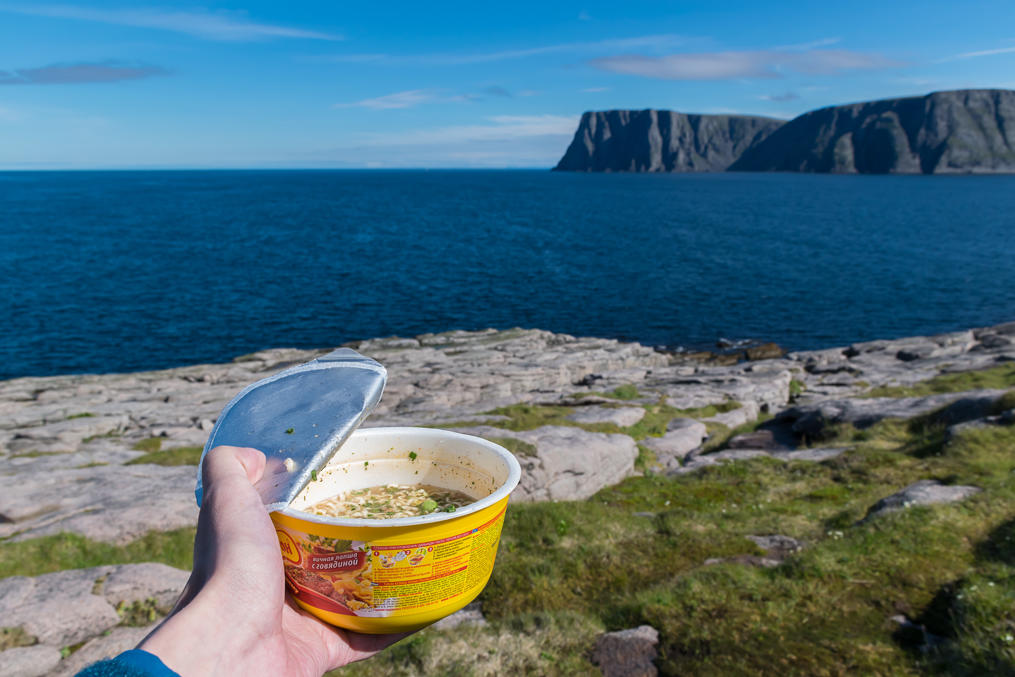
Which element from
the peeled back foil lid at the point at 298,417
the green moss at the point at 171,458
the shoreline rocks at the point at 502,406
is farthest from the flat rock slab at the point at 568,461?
the peeled back foil lid at the point at 298,417

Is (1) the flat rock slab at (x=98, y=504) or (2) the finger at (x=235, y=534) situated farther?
(1) the flat rock slab at (x=98, y=504)

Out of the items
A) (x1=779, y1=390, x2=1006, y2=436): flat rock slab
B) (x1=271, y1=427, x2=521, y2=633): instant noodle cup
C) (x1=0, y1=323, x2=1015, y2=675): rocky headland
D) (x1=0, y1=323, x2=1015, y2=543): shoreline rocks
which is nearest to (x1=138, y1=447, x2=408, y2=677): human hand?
(x1=271, y1=427, x2=521, y2=633): instant noodle cup

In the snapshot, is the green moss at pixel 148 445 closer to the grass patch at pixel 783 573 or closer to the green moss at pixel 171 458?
the green moss at pixel 171 458

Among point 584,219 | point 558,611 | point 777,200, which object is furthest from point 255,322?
point 777,200

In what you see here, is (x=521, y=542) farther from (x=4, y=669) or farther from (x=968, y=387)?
(x=968, y=387)

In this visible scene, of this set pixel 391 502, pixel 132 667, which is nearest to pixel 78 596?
pixel 391 502

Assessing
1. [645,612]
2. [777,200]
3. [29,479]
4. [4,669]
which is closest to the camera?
[4,669]
